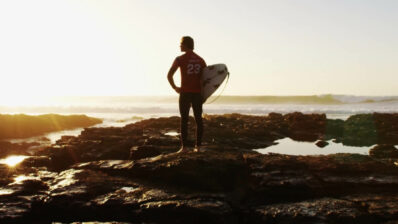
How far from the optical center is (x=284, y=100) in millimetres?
78438

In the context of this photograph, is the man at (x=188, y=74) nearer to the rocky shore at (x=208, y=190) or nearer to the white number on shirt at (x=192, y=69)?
the white number on shirt at (x=192, y=69)

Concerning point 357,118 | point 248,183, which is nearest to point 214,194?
point 248,183

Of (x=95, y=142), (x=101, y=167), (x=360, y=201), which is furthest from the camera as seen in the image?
(x=95, y=142)

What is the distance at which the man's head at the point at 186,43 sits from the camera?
8297 mm

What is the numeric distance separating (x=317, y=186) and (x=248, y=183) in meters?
1.22

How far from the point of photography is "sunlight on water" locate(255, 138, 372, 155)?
12297 mm

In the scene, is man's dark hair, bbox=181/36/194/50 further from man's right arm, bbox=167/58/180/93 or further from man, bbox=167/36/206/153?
man's right arm, bbox=167/58/180/93

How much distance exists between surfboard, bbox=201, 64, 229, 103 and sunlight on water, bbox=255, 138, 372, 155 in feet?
12.5

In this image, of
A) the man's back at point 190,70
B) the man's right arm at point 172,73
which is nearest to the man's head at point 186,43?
the man's back at point 190,70

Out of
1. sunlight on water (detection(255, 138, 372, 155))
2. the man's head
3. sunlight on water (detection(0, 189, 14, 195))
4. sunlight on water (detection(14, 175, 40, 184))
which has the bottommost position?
sunlight on water (detection(255, 138, 372, 155))

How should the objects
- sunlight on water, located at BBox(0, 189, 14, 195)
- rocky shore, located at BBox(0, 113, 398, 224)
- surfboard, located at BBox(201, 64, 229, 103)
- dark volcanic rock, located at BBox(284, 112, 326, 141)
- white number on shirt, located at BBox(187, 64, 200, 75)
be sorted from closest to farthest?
rocky shore, located at BBox(0, 113, 398, 224), sunlight on water, located at BBox(0, 189, 14, 195), white number on shirt, located at BBox(187, 64, 200, 75), surfboard, located at BBox(201, 64, 229, 103), dark volcanic rock, located at BBox(284, 112, 326, 141)

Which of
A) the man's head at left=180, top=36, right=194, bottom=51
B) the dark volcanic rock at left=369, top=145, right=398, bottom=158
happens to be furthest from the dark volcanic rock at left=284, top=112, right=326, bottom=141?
the man's head at left=180, top=36, right=194, bottom=51

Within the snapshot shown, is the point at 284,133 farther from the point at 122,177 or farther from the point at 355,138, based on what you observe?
the point at 122,177

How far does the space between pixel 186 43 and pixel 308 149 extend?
6.79 meters
